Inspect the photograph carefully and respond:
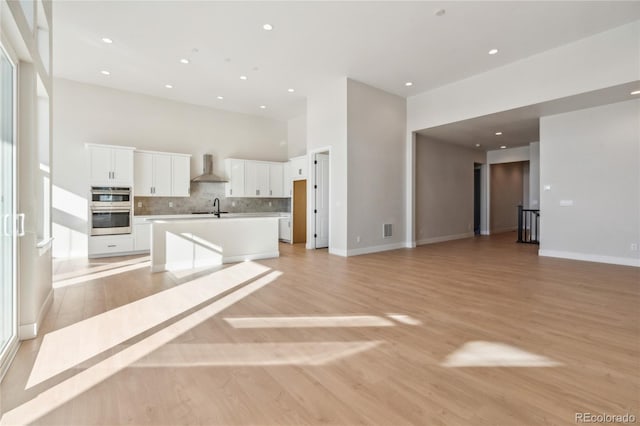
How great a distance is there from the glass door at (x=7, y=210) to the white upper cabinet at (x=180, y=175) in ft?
17.0

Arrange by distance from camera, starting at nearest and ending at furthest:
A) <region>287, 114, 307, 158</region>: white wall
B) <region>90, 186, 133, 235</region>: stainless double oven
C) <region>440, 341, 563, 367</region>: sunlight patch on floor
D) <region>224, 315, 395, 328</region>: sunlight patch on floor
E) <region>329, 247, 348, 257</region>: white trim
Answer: <region>440, 341, 563, 367</region>: sunlight patch on floor, <region>224, 315, 395, 328</region>: sunlight patch on floor, <region>90, 186, 133, 235</region>: stainless double oven, <region>329, 247, 348, 257</region>: white trim, <region>287, 114, 307, 158</region>: white wall

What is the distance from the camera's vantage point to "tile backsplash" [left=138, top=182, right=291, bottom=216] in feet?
25.5

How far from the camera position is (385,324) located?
2.98m

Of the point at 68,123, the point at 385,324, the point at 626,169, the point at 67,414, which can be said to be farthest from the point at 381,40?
the point at 68,123

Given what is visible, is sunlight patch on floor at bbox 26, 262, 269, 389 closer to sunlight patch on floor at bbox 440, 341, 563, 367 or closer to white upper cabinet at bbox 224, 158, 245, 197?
sunlight patch on floor at bbox 440, 341, 563, 367

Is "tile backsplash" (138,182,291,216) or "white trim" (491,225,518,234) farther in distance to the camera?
"white trim" (491,225,518,234)

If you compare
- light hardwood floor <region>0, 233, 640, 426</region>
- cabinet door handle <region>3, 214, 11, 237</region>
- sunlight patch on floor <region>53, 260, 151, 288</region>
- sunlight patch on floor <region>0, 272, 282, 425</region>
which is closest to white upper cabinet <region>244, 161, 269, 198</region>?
sunlight patch on floor <region>53, 260, 151, 288</region>

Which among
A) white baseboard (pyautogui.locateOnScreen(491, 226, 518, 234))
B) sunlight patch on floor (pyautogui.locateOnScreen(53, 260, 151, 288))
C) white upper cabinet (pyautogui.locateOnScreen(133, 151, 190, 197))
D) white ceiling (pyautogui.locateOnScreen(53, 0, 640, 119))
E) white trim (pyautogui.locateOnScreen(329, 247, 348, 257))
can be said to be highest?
white ceiling (pyautogui.locateOnScreen(53, 0, 640, 119))

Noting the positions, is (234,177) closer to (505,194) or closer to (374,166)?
(374,166)

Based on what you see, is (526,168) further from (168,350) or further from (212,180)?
(168,350)

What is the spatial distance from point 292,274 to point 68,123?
20.1 feet

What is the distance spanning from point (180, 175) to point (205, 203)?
1112 mm

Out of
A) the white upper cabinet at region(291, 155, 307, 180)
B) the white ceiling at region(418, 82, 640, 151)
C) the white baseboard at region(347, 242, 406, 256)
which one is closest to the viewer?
the white ceiling at region(418, 82, 640, 151)

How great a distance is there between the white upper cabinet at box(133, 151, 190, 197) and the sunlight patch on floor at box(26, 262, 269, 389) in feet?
12.7
